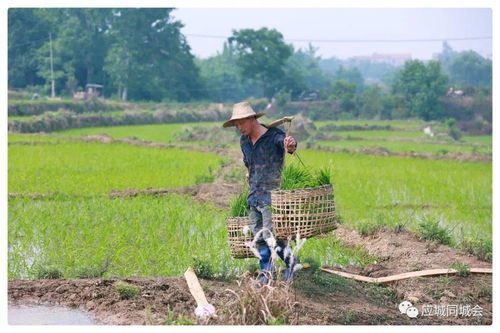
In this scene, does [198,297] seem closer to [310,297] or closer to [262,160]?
[310,297]

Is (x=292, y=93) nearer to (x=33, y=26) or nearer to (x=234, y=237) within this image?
(x=33, y=26)

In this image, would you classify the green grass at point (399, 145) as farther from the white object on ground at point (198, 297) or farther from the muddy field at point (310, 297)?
the white object on ground at point (198, 297)

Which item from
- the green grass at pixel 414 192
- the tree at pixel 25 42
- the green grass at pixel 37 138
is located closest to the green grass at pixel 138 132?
the green grass at pixel 37 138

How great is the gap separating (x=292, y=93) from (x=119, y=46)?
12.3 m

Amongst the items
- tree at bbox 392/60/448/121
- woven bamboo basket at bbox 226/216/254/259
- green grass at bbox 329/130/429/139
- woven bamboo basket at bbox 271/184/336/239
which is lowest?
woven bamboo basket at bbox 226/216/254/259

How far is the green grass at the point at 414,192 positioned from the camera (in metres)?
10.6

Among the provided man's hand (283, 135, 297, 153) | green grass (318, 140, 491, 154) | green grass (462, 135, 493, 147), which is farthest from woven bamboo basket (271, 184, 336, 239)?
green grass (462, 135, 493, 147)

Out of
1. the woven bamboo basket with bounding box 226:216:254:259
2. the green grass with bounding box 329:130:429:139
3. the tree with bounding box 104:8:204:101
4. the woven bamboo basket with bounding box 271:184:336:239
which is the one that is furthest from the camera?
the tree with bounding box 104:8:204:101

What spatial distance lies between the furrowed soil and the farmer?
48 cm

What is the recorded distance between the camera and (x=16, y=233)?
887cm

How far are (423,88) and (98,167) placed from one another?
2865 cm

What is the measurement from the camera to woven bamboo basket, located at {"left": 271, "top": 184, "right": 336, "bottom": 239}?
223 inches

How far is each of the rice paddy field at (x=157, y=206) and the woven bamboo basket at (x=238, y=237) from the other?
1.96ft

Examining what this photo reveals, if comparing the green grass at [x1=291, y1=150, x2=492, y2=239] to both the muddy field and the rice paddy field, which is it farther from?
the muddy field
